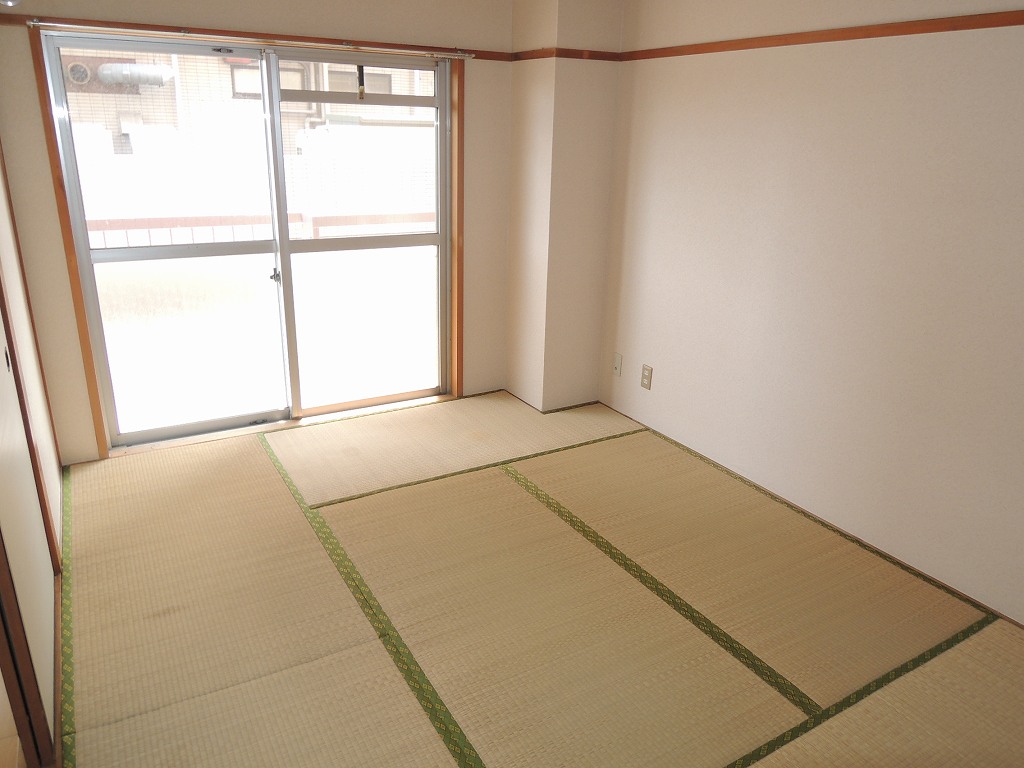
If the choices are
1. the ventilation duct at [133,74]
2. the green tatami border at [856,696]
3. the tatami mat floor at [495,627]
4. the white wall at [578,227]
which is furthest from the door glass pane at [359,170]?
the green tatami border at [856,696]

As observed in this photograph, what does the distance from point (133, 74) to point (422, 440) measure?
2186mm

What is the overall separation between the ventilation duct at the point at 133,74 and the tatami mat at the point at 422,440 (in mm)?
1796

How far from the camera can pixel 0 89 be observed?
A: 2.86 meters

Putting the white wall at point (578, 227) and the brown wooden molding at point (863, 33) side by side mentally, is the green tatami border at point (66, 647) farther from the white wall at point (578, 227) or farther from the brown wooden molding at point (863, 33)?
the brown wooden molding at point (863, 33)

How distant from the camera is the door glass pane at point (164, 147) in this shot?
3145 millimetres

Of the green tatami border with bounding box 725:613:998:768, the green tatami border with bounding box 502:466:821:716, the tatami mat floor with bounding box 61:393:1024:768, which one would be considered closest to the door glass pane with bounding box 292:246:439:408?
the tatami mat floor with bounding box 61:393:1024:768

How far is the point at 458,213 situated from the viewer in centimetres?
409

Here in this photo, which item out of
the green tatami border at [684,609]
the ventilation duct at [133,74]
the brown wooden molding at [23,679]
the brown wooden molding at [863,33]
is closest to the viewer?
the brown wooden molding at [23,679]

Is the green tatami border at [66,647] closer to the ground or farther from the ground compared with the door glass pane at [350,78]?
closer to the ground

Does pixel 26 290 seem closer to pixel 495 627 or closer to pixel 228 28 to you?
pixel 228 28

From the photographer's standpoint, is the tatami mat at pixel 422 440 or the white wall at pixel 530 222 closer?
the tatami mat at pixel 422 440

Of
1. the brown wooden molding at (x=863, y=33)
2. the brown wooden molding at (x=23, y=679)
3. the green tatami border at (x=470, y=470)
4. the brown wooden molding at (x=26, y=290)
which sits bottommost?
the green tatami border at (x=470, y=470)

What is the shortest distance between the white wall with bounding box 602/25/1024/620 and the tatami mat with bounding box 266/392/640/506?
0.64m

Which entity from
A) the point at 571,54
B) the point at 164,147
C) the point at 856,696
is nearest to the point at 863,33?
the point at 571,54
